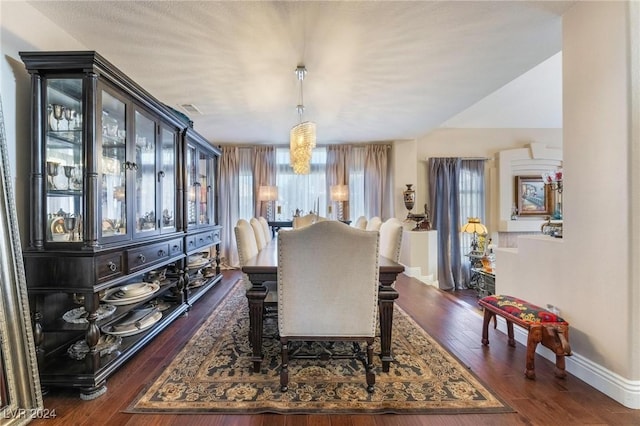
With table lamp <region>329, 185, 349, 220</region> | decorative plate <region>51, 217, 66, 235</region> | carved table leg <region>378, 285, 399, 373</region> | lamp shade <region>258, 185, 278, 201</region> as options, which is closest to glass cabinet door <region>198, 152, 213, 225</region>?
lamp shade <region>258, 185, 278, 201</region>

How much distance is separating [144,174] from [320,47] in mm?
1828

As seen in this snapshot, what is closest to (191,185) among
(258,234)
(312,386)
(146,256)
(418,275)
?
(258,234)

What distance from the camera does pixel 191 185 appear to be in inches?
137

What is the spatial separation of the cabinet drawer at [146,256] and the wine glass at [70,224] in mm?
357

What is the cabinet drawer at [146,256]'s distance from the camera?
2.10m

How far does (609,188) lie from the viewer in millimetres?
1694

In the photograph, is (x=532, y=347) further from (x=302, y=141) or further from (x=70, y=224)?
(x=70, y=224)

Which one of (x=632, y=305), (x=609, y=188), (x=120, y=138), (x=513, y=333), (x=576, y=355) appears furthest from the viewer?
(x=513, y=333)

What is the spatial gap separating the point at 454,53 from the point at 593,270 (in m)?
1.93

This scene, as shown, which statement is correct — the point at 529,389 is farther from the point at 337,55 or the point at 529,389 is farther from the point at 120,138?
the point at 120,138

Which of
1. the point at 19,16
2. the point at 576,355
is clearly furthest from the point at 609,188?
the point at 19,16

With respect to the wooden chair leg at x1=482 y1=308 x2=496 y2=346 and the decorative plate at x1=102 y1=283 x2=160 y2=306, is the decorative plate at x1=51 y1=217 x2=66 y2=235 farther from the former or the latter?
the wooden chair leg at x1=482 y1=308 x2=496 y2=346

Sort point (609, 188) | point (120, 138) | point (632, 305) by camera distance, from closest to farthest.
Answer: point (632, 305)
point (609, 188)
point (120, 138)

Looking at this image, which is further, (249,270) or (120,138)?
(120,138)
